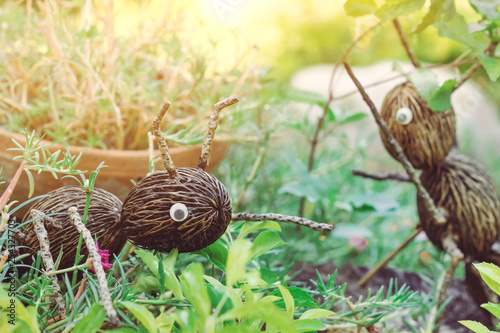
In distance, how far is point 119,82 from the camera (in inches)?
20.5

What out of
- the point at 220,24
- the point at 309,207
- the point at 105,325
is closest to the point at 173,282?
the point at 105,325

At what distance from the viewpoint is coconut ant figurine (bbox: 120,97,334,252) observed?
33 centimetres

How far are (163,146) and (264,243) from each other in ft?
0.34

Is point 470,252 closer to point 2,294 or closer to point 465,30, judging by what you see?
point 465,30

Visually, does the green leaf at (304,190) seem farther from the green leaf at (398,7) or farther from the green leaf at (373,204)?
the green leaf at (398,7)

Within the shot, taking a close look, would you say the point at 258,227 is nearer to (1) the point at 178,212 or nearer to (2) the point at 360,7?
(1) the point at 178,212

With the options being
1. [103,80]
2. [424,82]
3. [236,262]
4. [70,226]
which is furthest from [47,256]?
[424,82]

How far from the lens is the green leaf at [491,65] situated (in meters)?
0.42

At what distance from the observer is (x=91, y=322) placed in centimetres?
27

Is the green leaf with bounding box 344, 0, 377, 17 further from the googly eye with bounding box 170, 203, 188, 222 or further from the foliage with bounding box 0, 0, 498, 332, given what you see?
the googly eye with bounding box 170, 203, 188, 222

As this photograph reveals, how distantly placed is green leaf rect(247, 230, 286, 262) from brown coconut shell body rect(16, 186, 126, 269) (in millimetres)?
115

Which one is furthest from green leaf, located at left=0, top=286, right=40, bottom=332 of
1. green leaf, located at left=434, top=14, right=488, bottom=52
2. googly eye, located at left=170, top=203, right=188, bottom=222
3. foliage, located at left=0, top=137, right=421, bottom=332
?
green leaf, located at left=434, top=14, right=488, bottom=52

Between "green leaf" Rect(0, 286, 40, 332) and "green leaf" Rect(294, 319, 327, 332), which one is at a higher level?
"green leaf" Rect(0, 286, 40, 332)

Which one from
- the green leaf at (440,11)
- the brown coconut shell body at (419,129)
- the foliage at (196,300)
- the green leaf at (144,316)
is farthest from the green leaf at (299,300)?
the green leaf at (440,11)
